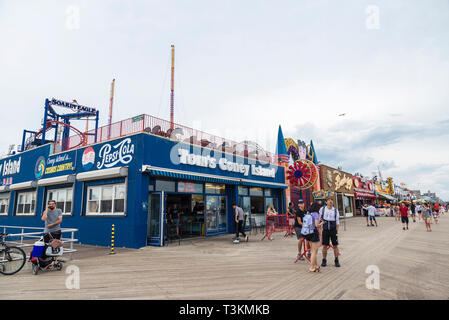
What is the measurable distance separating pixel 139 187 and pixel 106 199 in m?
2.62

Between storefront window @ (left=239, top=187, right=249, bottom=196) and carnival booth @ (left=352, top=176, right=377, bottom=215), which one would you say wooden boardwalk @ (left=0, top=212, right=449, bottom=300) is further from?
carnival booth @ (left=352, top=176, right=377, bottom=215)

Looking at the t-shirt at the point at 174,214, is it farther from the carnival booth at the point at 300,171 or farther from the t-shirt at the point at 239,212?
the carnival booth at the point at 300,171

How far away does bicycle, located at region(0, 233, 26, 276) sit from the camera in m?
6.88

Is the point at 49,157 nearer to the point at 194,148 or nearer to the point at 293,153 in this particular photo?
the point at 194,148

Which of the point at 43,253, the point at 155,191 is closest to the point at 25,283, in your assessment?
the point at 43,253

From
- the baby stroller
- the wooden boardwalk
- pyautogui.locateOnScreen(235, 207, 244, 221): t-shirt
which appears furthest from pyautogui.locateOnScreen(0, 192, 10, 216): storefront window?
pyautogui.locateOnScreen(235, 207, 244, 221): t-shirt

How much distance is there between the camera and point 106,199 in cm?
1265

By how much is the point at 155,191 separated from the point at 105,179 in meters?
2.96

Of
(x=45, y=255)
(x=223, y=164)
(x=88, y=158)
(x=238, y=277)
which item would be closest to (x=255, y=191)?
(x=223, y=164)

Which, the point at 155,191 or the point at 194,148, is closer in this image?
the point at 155,191

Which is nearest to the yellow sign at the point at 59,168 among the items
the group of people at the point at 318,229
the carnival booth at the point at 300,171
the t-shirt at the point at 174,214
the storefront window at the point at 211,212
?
the t-shirt at the point at 174,214

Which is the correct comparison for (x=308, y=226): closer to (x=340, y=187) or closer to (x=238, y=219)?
(x=238, y=219)

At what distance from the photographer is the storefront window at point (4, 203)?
1989 centimetres

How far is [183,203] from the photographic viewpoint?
16.2 meters
